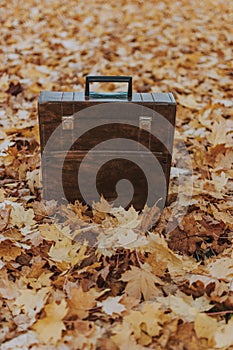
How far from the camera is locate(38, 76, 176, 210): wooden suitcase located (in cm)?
196

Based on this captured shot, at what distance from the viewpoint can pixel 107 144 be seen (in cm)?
203

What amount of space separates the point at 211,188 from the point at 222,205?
6.4 inches

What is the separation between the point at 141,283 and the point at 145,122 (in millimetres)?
685

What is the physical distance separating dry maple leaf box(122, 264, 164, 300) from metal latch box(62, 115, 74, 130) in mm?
664

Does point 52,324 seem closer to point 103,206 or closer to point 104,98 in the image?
point 103,206

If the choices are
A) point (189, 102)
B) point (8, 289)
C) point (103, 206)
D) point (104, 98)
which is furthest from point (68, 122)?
point (189, 102)

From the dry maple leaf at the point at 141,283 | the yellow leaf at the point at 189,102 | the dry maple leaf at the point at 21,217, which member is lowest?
the dry maple leaf at the point at 141,283

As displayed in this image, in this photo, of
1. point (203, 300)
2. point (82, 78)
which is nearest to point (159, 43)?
point (82, 78)

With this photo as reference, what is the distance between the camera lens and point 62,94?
2.03m

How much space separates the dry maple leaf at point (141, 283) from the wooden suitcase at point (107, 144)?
475 mm

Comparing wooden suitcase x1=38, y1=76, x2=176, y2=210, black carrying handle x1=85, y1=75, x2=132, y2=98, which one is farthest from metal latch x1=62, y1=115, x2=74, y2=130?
black carrying handle x1=85, y1=75, x2=132, y2=98

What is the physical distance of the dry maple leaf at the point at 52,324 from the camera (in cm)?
152

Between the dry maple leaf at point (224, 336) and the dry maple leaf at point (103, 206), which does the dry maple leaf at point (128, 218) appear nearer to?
the dry maple leaf at point (103, 206)

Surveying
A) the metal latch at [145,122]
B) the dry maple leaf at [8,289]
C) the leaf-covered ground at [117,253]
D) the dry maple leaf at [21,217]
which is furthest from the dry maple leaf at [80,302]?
the metal latch at [145,122]
